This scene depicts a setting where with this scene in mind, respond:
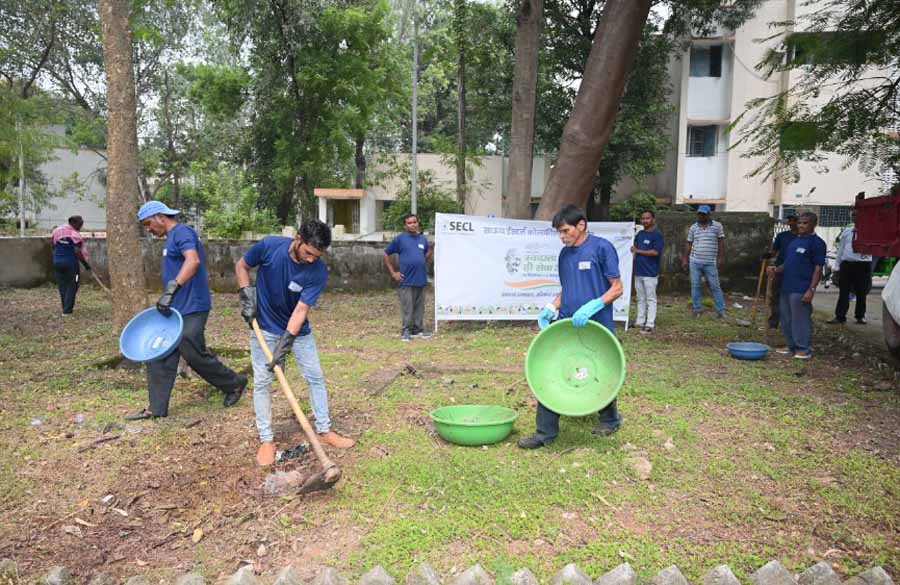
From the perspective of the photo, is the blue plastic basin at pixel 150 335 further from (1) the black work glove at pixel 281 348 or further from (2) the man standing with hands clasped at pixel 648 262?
(2) the man standing with hands clasped at pixel 648 262

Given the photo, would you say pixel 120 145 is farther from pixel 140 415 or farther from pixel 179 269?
pixel 140 415

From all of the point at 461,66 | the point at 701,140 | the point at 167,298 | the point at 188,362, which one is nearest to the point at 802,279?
the point at 188,362

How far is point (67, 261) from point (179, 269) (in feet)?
21.8

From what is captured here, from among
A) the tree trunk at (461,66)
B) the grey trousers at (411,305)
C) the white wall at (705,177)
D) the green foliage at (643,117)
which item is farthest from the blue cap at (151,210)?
the white wall at (705,177)

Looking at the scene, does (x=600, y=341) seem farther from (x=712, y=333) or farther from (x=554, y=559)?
(x=712, y=333)

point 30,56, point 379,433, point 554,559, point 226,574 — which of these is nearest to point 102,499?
point 226,574

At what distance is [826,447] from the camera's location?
15.6ft

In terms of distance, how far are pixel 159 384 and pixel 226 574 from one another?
260cm

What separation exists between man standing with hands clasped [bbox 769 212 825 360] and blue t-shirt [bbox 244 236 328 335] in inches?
225

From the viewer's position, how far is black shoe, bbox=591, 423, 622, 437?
4.91m

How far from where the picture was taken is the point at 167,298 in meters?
5.28

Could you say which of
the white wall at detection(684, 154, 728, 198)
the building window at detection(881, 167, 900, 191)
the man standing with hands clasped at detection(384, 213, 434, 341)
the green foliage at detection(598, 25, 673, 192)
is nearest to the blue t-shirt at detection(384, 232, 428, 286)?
the man standing with hands clasped at detection(384, 213, 434, 341)

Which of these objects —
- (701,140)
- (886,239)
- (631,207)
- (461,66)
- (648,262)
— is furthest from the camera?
(701,140)

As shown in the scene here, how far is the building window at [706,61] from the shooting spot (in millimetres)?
23656
